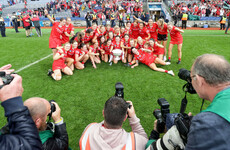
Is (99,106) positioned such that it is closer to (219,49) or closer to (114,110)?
(114,110)

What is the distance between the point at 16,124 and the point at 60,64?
13.2 ft

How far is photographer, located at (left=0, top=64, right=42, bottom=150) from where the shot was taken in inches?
34.3

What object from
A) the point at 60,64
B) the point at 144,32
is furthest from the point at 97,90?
the point at 144,32

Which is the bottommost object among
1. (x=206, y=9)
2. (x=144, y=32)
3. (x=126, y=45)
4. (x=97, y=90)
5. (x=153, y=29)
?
Answer: (x=97, y=90)

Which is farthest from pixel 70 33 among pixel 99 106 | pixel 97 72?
pixel 99 106

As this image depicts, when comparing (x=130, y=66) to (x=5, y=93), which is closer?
(x=5, y=93)

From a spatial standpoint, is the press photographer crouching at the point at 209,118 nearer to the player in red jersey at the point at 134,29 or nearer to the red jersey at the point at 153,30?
the red jersey at the point at 153,30

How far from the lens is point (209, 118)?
0.89 metres

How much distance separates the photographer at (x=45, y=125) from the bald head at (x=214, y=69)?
1.40 meters

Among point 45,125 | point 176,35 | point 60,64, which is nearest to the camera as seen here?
point 45,125

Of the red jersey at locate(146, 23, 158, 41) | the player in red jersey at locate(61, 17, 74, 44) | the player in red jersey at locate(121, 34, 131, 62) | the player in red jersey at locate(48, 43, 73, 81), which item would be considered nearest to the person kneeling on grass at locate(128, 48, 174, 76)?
the player in red jersey at locate(121, 34, 131, 62)

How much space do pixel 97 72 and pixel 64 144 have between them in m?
3.56

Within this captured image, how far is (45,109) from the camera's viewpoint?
4.65ft

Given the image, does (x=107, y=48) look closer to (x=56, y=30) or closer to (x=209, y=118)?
(x=56, y=30)
